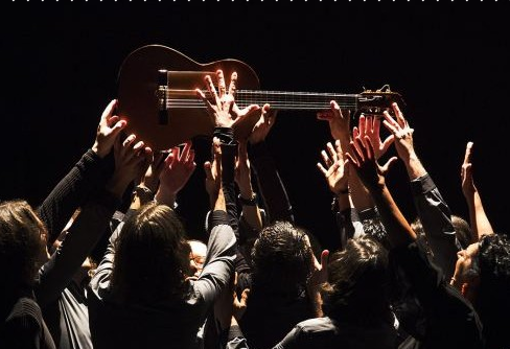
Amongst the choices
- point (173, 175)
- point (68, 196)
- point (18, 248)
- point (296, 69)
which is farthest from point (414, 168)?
point (296, 69)

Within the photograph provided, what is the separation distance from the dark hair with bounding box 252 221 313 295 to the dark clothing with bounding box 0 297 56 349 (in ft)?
2.53

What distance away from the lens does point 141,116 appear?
9.37ft

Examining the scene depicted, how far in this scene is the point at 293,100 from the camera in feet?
9.78

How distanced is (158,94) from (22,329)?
1.31 metres

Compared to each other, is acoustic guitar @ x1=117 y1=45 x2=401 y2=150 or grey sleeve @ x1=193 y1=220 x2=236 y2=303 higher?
acoustic guitar @ x1=117 y1=45 x2=401 y2=150

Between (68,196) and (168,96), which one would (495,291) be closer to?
(68,196)

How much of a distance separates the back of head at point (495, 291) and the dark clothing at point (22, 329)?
115 centimetres

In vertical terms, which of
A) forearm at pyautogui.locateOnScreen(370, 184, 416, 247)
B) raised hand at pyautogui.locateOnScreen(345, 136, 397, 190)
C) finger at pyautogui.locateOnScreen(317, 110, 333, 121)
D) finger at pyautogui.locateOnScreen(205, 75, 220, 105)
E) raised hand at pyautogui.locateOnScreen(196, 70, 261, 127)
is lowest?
forearm at pyautogui.locateOnScreen(370, 184, 416, 247)

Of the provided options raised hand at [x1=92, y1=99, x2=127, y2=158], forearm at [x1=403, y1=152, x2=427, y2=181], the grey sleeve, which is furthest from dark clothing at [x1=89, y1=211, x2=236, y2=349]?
forearm at [x1=403, y1=152, x2=427, y2=181]

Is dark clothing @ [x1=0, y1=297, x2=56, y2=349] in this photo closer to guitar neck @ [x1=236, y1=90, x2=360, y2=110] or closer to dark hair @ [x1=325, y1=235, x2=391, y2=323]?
dark hair @ [x1=325, y1=235, x2=391, y2=323]

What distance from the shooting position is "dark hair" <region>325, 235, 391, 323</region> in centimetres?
206

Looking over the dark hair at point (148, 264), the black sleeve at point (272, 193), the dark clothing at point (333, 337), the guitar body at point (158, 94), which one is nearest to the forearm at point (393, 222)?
the dark clothing at point (333, 337)

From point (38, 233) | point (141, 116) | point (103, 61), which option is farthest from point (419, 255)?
point (103, 61)

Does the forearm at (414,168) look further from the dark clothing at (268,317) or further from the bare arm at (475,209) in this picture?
the dark clothing at (268,317)
